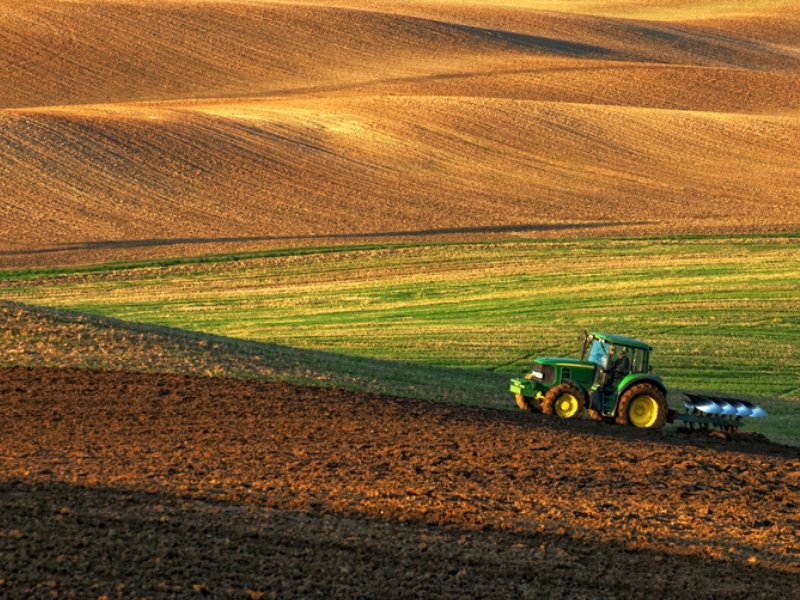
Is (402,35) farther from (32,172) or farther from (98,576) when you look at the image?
(98,576)

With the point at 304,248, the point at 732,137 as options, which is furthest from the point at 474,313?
the point at 732,137

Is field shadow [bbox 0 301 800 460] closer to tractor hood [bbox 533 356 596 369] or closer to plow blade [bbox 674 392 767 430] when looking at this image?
plow blade [bbox 674 392 767 430]

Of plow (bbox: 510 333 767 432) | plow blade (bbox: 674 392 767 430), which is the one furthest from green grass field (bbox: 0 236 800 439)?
plow (bbox: 510 333 767 432)

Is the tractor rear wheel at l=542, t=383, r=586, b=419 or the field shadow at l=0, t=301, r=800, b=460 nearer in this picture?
the field shadow at l=0, t=301, r=800, b=460

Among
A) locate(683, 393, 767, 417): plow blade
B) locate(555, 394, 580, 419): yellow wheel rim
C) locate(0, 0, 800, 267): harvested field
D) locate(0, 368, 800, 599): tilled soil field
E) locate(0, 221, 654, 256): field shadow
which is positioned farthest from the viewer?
locate(0, 0, 800, 267): harvested field

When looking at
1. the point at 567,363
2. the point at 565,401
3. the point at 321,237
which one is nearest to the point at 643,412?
the point at 565,401

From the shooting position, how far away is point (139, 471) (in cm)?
1497

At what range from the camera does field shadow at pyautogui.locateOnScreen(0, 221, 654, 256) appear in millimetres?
41250

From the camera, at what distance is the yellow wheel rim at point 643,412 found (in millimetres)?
20000

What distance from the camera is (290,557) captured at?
12.1 m

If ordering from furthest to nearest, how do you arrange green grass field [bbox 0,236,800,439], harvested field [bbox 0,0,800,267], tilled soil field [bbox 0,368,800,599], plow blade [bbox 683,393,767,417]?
harvested field [bbox 0,0,800,267]
green grass field [bbox 0,236,800,439]
plow blade [bbox 683,393,767,417]
tilled soil field [bbox 0,368,800,599]

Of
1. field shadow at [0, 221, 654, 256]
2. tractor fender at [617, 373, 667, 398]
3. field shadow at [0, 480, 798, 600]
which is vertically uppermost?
field shadow at [0, 221, 654, 256]

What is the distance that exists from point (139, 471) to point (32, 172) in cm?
3585

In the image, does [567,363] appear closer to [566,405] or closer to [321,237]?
[566,405]
